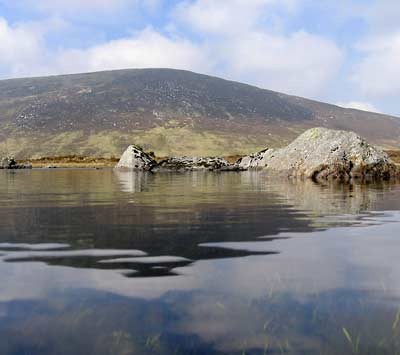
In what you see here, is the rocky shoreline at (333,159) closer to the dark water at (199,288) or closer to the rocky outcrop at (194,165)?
the rocky outcrop at (194,165)

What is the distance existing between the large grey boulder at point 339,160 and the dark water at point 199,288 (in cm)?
2744

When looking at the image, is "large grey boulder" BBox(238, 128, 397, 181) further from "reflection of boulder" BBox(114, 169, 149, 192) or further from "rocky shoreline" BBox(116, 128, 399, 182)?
"reflection of boulder" BBox(114, 169, 149, 192)

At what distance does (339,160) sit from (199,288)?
3483 centimetres

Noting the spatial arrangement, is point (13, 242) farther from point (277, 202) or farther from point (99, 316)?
point (277, 202)

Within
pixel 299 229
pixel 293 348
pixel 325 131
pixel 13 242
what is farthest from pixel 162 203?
pixel 325 131

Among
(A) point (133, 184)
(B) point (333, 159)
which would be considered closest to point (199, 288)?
(A) point (133, 184)

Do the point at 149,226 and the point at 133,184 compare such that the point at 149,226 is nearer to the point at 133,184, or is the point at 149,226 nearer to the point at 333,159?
the point at 133,184

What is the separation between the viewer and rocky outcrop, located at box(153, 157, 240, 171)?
216 feet

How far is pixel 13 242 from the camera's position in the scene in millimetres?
9992

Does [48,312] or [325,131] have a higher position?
[325,131]

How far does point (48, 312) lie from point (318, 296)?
2964 mm

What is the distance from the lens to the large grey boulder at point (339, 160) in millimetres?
39531

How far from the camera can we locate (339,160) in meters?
39.5

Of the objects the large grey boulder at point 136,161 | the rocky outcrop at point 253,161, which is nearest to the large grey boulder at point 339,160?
the rocky outcrop at point 253,161
